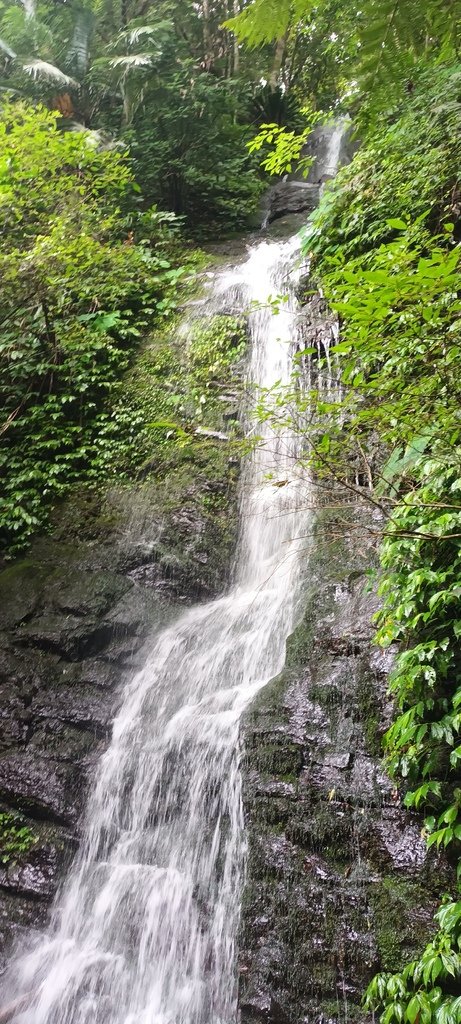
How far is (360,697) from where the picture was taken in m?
3.68

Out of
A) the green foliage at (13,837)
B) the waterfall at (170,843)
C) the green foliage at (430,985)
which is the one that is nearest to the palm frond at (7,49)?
the waterfall at (170,843)

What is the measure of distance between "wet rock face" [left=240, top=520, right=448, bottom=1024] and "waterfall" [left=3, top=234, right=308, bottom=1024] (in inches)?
9.9

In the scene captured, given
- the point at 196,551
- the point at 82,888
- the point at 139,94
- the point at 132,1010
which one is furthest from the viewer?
the point at 139,94

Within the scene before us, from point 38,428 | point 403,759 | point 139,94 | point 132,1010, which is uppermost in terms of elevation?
point 139,94

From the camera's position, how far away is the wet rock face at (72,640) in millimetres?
4695

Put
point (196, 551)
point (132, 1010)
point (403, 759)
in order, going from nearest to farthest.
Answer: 1. point (403, 759)
2. point (132, 1010)
3. point (196, 551)

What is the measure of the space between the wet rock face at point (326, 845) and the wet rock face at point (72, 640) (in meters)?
1.80

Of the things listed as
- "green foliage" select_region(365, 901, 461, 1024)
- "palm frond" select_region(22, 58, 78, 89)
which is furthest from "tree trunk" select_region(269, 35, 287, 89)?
"green foliage" select_region(365, 901, 461, 1024)

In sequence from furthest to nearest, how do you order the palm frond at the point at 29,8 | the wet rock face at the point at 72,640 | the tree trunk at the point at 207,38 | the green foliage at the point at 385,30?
the tree trunk at the point at 207,38, the palm frond at the point at 29,8, the wet rock face at the point at 72,640, the green foliage at the point at 385,30

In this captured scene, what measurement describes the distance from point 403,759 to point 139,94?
1129 cm

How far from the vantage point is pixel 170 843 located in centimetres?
412

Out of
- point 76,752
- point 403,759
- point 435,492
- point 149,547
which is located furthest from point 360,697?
point 149,547

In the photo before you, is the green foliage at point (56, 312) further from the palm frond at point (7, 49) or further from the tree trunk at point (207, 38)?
the tree trunk at point (207, 38)

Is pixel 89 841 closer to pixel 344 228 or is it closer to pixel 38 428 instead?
pixel 38 428
